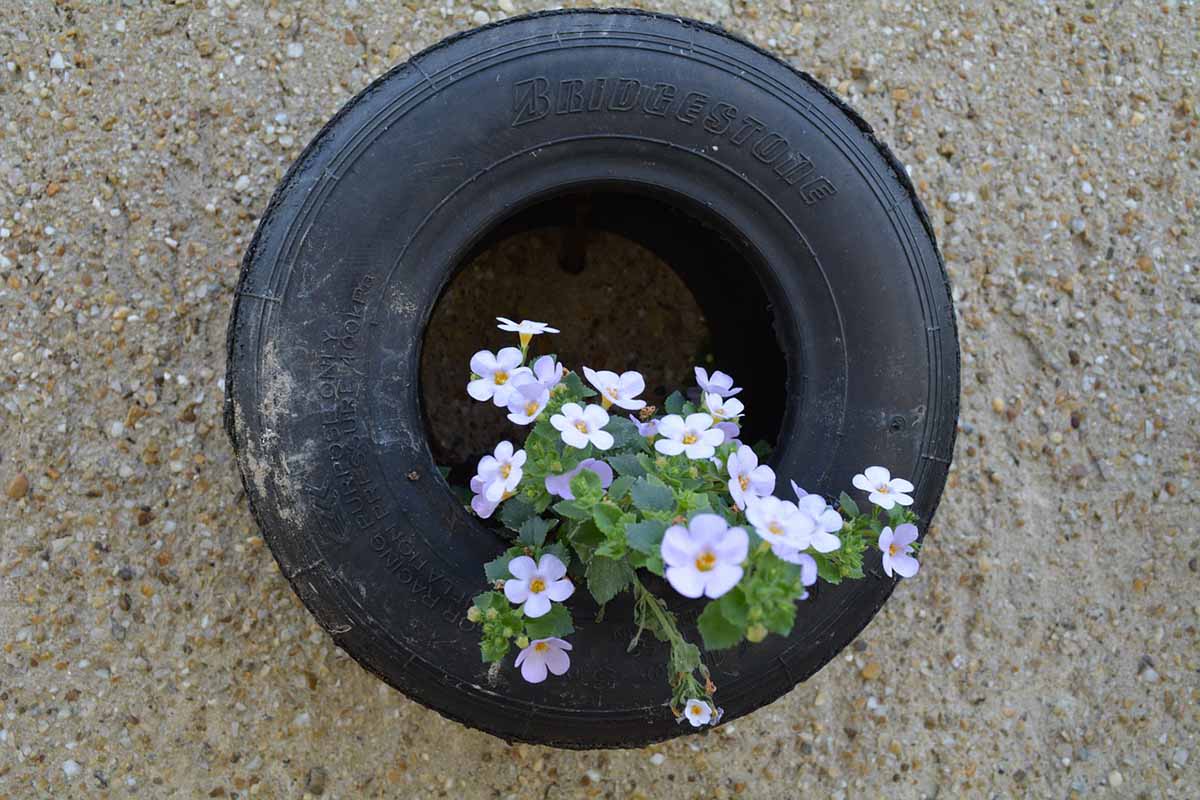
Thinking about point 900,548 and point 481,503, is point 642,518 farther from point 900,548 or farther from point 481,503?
point 900,548

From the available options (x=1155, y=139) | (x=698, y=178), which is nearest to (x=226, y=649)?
(x=698, y=178)

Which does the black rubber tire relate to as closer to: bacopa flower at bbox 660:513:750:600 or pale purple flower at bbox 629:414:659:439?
pale purple flower at bbox 629:414:659:439

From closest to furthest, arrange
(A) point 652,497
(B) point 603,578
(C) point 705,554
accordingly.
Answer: (C) point 705,554 → (A) point 652,497 → (B) point 603,578

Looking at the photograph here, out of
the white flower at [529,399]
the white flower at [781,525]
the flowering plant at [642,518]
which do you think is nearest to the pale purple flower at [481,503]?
the flowering plant at [642,518]

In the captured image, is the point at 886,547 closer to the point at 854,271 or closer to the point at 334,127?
the point at 854,271

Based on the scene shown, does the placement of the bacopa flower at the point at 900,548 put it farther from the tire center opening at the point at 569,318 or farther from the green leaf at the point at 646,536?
the tire center opening at the point at 569,318

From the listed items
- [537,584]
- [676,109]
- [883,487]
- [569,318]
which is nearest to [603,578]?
[537,584]

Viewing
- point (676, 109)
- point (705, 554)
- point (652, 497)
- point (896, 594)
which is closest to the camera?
point (705, 554)

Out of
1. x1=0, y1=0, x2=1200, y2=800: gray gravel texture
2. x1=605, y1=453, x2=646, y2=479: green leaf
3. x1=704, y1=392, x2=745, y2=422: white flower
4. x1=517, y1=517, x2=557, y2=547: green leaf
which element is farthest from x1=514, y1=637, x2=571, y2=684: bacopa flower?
x1=0, y1=0, x2=1200, y2=800: gray gravel texture
